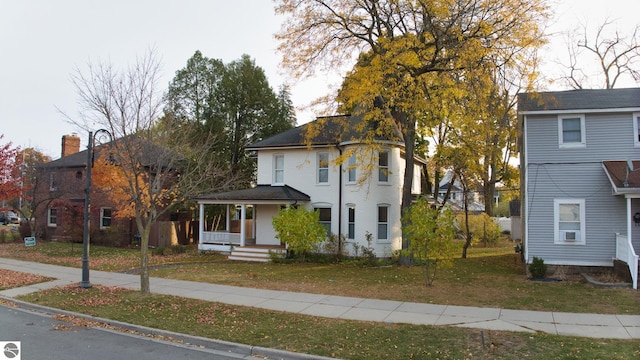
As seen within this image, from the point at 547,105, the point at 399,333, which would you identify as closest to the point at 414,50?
the point at 547,105

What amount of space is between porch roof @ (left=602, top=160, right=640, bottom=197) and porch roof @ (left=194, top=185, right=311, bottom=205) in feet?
43.9

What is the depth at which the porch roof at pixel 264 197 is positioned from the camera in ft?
73.5

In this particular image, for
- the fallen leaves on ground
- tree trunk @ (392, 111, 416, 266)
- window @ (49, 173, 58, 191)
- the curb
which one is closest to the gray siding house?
tree trunk @ (392, 111, 416, 266)

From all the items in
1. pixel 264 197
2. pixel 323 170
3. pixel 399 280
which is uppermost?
pixel 323 170

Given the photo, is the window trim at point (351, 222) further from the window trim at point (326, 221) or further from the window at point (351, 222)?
the window trim at point (326, 221)

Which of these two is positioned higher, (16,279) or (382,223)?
(382,223)

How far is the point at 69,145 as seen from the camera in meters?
34.4

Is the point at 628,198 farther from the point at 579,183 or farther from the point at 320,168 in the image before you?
the point at 320,168

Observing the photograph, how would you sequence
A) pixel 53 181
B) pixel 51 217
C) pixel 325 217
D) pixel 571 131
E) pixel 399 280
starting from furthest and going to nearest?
pixel 51 217 → pixel 53 181 → pixel 325 217 → pixel 571 131 → pixel 399 280

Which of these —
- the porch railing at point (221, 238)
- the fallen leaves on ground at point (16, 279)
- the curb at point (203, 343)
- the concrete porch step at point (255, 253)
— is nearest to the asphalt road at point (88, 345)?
the curb at point (203, 343)

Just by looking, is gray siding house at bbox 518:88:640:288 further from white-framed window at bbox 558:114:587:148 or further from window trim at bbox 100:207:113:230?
window trim at bbox 100:207:113:230

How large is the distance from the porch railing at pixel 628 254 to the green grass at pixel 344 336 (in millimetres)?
7055

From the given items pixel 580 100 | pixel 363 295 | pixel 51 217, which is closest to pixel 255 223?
pixel 363 295

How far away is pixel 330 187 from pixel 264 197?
3513 mm
